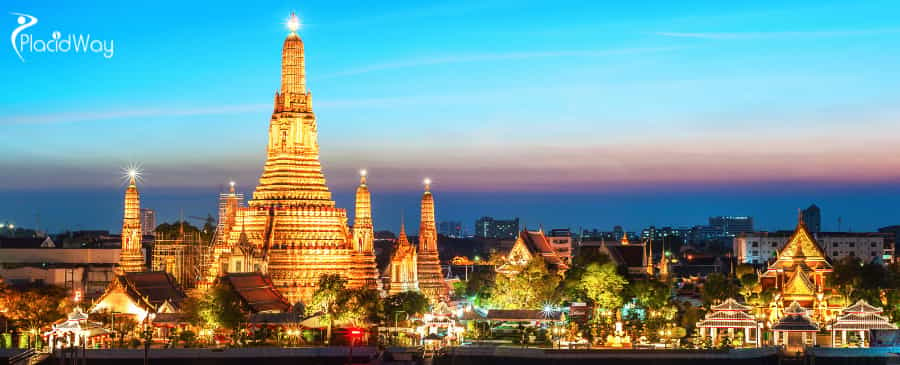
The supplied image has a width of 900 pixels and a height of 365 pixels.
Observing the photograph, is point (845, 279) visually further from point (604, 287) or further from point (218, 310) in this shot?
point (218, 310)

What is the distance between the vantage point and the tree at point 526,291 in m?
83.0

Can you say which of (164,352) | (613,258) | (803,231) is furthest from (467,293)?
(164,352)

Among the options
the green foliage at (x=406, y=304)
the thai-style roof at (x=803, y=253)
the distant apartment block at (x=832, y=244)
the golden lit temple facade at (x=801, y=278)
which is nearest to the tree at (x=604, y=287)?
the golden lit temple facade at (x=801, y=278)

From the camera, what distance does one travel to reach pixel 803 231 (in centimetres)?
8656

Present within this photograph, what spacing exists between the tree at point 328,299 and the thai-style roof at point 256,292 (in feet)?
5.62

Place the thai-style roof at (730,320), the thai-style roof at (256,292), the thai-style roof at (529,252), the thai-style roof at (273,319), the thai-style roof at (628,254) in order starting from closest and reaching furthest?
the thai-style roof at (730,320) → the thai-style roof at (273,319) → the thai-style roof at (256,292) → the thai-style roof at (529,252) → the thai-style roof at (628,254)

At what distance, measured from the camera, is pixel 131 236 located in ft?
287

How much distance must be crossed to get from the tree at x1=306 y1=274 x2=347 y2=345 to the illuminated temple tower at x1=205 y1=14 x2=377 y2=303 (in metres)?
4.88

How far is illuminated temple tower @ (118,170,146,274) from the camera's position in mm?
86562

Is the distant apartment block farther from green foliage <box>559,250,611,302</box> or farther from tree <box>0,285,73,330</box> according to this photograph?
tree <box>0,285,73,330</box>

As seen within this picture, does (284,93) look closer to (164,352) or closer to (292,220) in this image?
(292,220)

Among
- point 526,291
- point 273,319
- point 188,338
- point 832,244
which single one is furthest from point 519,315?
point 832,244

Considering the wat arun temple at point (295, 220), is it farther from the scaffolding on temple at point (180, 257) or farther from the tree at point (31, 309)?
the tree at point (31, 309)

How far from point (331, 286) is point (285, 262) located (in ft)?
25.4
